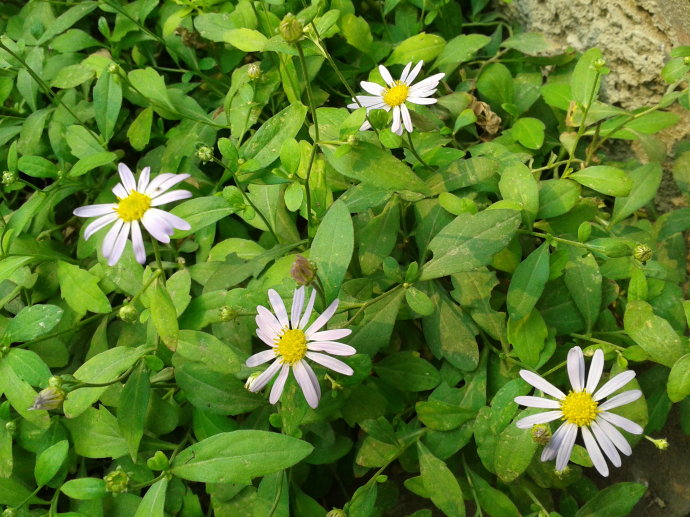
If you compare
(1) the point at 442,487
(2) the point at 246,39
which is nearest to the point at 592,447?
(1) the point at 442,487

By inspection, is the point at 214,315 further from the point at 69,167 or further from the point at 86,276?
the point at 69,167

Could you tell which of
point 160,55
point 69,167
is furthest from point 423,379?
point 160,55

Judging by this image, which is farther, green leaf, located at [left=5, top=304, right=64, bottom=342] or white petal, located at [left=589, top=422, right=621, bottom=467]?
green leaf, located at [left=5, top=304, right=64, bottom=342]

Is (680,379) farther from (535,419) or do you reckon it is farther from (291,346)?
(291,346)

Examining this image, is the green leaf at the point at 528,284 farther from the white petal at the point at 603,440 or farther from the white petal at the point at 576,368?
the white petal at the point at 603,440

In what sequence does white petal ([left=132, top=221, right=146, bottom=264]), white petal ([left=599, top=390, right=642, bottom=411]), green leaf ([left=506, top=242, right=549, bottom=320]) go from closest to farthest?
white petal ([left=132, top=221, right=146, bottom=264])
white petal ([left=599, top=390, right=642, bottom=411])
green leaf ([left=506, top=242, right=549, bottom=320])

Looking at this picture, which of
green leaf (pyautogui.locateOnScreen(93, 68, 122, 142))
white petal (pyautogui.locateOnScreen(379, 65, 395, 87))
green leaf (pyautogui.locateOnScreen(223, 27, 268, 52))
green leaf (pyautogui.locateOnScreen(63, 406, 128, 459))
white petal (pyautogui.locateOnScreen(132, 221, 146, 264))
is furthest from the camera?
green leaf (pyautogui.locateOnScreen(93, 68, 122, 142))

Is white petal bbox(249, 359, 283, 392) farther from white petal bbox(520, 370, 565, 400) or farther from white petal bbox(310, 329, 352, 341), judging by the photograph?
white petal bbox(520, 370, 565, 400)

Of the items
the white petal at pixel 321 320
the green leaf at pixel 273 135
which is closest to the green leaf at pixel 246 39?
the green leaf at pixel 273 135

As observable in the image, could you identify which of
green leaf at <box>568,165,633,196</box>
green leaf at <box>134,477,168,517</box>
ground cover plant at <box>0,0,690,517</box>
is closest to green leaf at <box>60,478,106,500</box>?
ground cover plant at <box>0,0,690,517</box>
